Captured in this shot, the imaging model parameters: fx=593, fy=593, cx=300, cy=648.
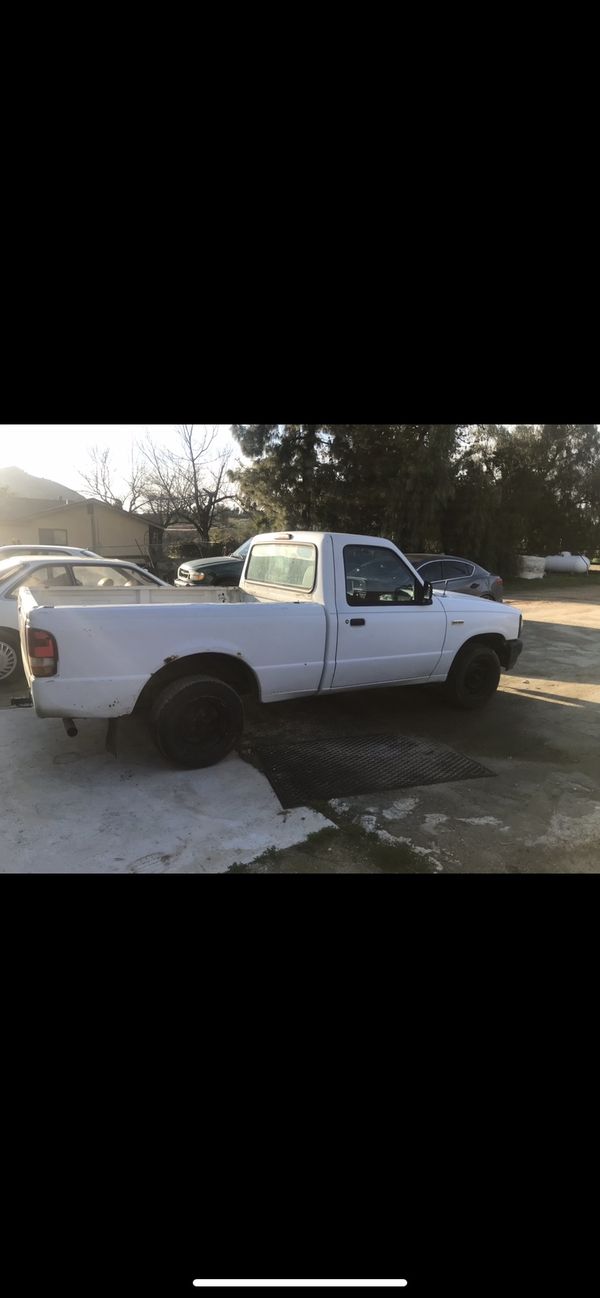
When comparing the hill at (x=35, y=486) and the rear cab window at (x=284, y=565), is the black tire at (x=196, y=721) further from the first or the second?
the hill at (x=35, y=486)

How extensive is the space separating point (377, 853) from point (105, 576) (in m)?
4.98

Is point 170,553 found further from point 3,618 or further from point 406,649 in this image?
point 406,649

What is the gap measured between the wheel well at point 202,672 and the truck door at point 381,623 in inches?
31.3

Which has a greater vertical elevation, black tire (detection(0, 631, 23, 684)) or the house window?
the house window

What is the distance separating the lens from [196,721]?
14.3ft

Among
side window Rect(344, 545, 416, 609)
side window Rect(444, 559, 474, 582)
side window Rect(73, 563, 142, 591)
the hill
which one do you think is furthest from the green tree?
the hill

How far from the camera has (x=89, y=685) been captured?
12.8ft

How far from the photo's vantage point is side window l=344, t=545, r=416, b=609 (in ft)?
16.6

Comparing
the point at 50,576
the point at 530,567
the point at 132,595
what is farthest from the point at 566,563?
the point at 132,595

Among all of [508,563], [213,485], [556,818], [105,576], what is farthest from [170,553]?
[556,818]

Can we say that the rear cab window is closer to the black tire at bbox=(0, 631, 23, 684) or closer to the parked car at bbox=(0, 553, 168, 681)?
the parked car at bbox=(0, 553, 168, 681)

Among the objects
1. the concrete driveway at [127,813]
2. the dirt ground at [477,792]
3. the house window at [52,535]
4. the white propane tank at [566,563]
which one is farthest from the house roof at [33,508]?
the concrete driveway at [127,813]

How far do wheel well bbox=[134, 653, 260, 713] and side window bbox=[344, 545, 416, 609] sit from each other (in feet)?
3.60

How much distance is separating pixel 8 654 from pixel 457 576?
8.49 metres
